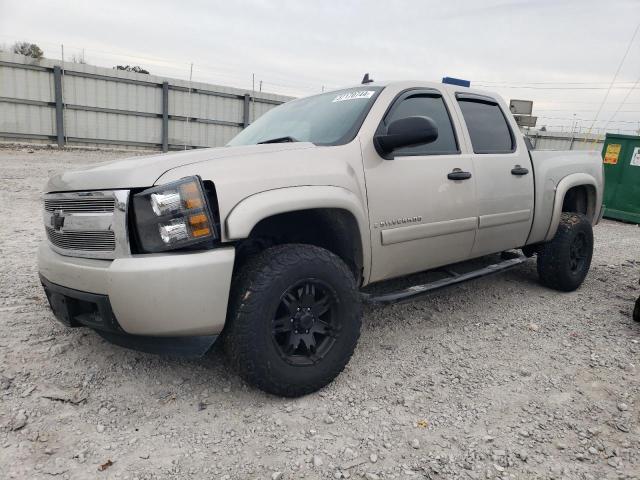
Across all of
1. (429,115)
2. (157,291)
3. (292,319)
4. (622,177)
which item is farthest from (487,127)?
(622,177)

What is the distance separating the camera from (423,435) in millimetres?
2381

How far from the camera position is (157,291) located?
2201mm

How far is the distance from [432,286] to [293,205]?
53.7 inches

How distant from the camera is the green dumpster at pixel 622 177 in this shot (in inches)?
362

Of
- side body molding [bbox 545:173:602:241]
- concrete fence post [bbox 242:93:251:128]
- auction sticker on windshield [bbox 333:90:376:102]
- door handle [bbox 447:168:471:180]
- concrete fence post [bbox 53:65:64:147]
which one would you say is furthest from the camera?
concrete fence post [bbox 242:93:251:128]

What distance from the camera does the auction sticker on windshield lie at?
3245 millimetres

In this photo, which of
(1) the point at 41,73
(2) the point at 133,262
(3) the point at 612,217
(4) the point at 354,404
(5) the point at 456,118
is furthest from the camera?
(1) the point at 41,73

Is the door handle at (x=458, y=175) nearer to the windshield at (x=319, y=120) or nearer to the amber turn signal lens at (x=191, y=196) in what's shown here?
the windshield at (x=319, y=120)

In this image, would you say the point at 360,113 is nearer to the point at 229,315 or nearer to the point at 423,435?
the point at 229,315

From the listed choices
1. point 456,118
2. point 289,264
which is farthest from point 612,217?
point 289,264

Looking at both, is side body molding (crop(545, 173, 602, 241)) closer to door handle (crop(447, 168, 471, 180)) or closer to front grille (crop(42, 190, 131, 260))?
door handle (crop(447, 168, 471, 180))

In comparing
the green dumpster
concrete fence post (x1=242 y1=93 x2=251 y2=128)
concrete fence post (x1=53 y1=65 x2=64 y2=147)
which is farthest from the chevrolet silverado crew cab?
concrete fence post (x1=242 y1=93 x2=251 y2=128)

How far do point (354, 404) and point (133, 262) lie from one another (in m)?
1.36

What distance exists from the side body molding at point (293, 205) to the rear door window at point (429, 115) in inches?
23.9
